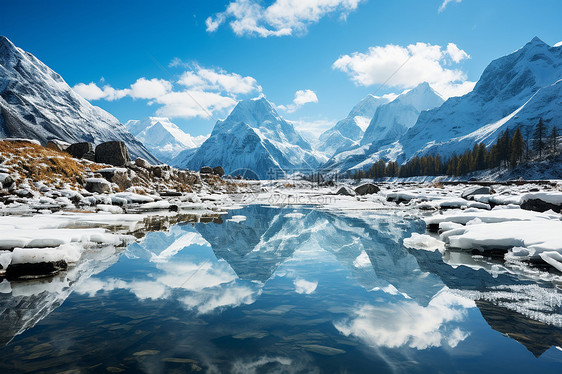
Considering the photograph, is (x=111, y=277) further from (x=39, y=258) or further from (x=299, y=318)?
(x=299, y=318)

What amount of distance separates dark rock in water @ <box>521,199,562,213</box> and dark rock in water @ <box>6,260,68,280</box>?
70.2 ft

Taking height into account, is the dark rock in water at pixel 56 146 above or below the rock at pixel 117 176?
above

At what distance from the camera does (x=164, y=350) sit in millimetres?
4332

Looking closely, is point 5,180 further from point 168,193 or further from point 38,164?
point 168,193

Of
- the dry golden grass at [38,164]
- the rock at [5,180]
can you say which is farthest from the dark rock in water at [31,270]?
the dry golden grass at [38,164]

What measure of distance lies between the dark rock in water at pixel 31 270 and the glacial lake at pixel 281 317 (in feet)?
1.40

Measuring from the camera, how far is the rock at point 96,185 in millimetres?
24562

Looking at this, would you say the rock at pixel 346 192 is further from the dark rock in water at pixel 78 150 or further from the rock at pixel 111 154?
the dark rock in water at pixel 78 150

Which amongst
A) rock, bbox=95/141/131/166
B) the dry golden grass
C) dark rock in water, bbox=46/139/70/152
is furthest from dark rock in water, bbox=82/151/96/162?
the dry golden grass

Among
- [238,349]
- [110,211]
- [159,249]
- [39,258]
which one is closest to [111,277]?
[39,258]

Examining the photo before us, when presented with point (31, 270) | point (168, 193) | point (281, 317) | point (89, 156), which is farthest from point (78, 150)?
point (281, 317)

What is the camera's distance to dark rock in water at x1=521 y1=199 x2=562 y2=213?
1521 centimetres

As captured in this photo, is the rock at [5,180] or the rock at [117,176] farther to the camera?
the rock at [117,176]

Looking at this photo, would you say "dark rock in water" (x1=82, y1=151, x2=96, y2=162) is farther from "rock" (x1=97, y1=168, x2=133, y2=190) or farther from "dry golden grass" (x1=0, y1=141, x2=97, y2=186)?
"rock" (x1=97, y1=168, x2=133, y2=190)
